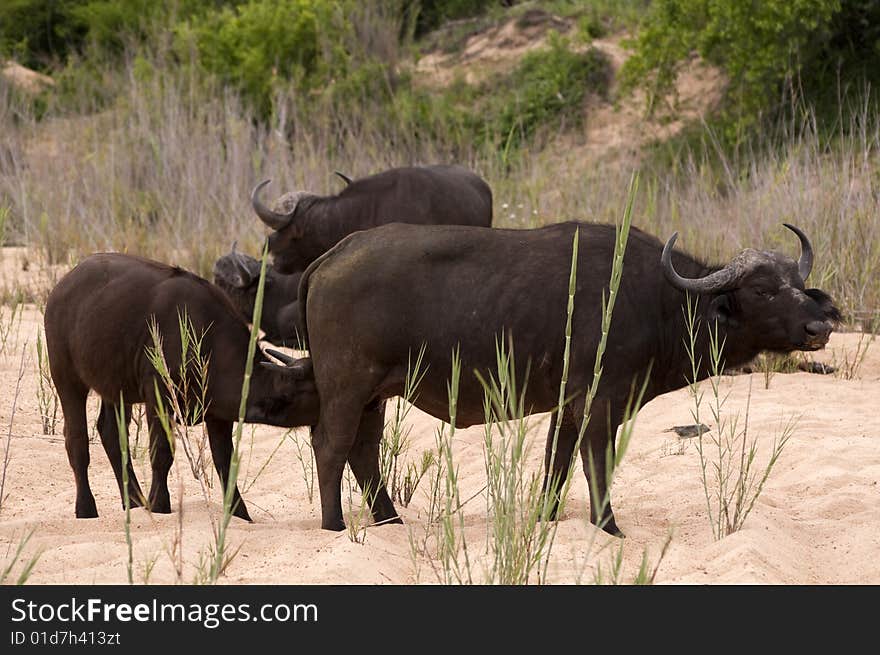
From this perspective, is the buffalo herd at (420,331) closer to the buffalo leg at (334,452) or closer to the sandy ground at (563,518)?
the buffalo leg at (334,452)

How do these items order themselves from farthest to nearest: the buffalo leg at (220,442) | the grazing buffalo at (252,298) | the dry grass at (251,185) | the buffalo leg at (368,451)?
the dry grass at (251,185) → the grazing buffalo at (252,298) → the buffalo leg at (220,442) → the buffalo leg at (368,451)

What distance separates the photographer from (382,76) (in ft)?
74.0

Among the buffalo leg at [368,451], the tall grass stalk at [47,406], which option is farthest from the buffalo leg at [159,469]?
the tall grass stalk at [47,406]

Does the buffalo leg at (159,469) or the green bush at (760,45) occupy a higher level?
the green bush at (760,45)

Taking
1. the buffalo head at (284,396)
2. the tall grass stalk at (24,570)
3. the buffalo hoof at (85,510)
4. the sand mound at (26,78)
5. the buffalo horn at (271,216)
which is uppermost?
the tall grass stalk at (24,570)

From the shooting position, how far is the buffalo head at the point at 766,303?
6363mm

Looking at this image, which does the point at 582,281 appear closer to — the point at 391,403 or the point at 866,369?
the point at 391,403

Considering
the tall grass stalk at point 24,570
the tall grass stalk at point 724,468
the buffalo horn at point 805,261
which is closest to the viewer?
the tall grass stalk at point 24,570

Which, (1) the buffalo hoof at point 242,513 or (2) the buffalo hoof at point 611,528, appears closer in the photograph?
(2) the buffalo hoof at point 611,528

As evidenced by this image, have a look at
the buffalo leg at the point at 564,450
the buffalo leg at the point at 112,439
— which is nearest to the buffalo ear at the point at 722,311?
the buffalo leg at the point at 564,450

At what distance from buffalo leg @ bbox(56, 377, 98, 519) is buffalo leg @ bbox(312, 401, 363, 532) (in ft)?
3.86

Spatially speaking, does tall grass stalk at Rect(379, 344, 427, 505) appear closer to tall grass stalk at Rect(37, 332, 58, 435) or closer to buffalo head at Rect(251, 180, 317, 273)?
tall grass stalk at Rect(37, 332, 58, 435)

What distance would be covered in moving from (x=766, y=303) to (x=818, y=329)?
29 cm

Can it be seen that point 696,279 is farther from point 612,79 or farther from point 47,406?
point 612,79
